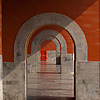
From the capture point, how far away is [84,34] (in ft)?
23.2

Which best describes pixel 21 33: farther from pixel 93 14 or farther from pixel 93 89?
pixel 93 89

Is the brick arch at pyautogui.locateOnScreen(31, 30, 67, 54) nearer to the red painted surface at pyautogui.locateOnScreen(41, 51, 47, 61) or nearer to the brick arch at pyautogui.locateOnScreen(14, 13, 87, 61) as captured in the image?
the brick arch at pyautogui.locateOnScreen(14, 13, 87, 61)

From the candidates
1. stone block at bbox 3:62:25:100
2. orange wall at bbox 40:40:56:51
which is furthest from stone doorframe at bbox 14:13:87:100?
orange wall at bbox 40:40:56:51

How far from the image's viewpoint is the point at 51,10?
711cm

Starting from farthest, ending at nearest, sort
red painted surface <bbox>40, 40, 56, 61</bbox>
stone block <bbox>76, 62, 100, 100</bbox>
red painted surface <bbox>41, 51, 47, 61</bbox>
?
1. red painted surface <bbox>41, 51, 47, 61</bbox>
2. red painted surface <bbox>40, 40, 56, 61</bbox>
3. stone block <bbox>76, 62, 100, 100</bbox>

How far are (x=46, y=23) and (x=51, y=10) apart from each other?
54cm

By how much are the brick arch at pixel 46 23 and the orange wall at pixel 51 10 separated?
15 cm

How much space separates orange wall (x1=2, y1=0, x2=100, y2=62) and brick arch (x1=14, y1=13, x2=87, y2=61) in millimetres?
147

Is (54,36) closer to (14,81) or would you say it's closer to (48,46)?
(14,81)

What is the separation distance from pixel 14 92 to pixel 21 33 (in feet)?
7.60

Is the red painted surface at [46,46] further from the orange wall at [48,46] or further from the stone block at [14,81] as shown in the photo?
the stone block at [14,81]

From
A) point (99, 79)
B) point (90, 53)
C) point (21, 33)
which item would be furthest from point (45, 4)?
point (99, 79)

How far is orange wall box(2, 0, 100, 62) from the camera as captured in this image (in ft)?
23.1

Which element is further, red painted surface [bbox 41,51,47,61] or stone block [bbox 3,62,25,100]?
red painted surface [bbox 41,51,47,61]
